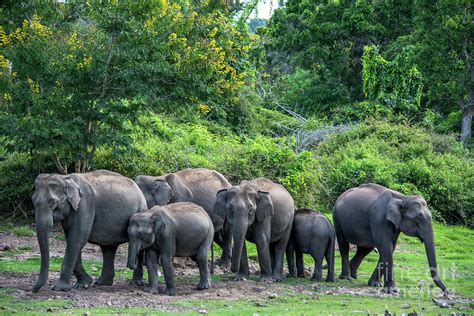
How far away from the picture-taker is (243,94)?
3781 centimetres

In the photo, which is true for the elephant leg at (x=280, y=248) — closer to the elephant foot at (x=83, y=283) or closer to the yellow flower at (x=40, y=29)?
the elephant foot at (x=83, y=283)

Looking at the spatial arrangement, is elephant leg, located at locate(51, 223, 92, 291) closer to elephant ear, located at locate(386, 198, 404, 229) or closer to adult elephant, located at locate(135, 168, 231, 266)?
adult elephant, located at locate(135, 168, 231, 266)

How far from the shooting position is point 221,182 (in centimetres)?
2055

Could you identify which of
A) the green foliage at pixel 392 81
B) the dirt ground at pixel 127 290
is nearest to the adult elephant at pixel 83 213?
the dirt ground at pixel 127 290

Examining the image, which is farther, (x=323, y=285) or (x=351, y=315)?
(x=323, y=285)

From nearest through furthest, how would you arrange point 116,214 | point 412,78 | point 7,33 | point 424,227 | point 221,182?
point 116,214 → point 424,227 → point 221,182 → point 7,33 → point 412,78

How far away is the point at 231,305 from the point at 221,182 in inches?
226

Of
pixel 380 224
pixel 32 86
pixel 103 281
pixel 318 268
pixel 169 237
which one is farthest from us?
pixel 32 86

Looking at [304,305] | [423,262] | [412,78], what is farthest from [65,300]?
[412,78]

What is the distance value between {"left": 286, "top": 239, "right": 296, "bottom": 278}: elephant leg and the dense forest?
4.29 m

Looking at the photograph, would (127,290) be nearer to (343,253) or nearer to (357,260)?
(343,253)

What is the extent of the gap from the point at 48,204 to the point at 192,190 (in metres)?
4.81

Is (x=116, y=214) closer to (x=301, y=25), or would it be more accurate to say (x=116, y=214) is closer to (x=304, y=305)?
(x=304, y=305)

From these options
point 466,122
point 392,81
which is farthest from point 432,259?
point 392,81
